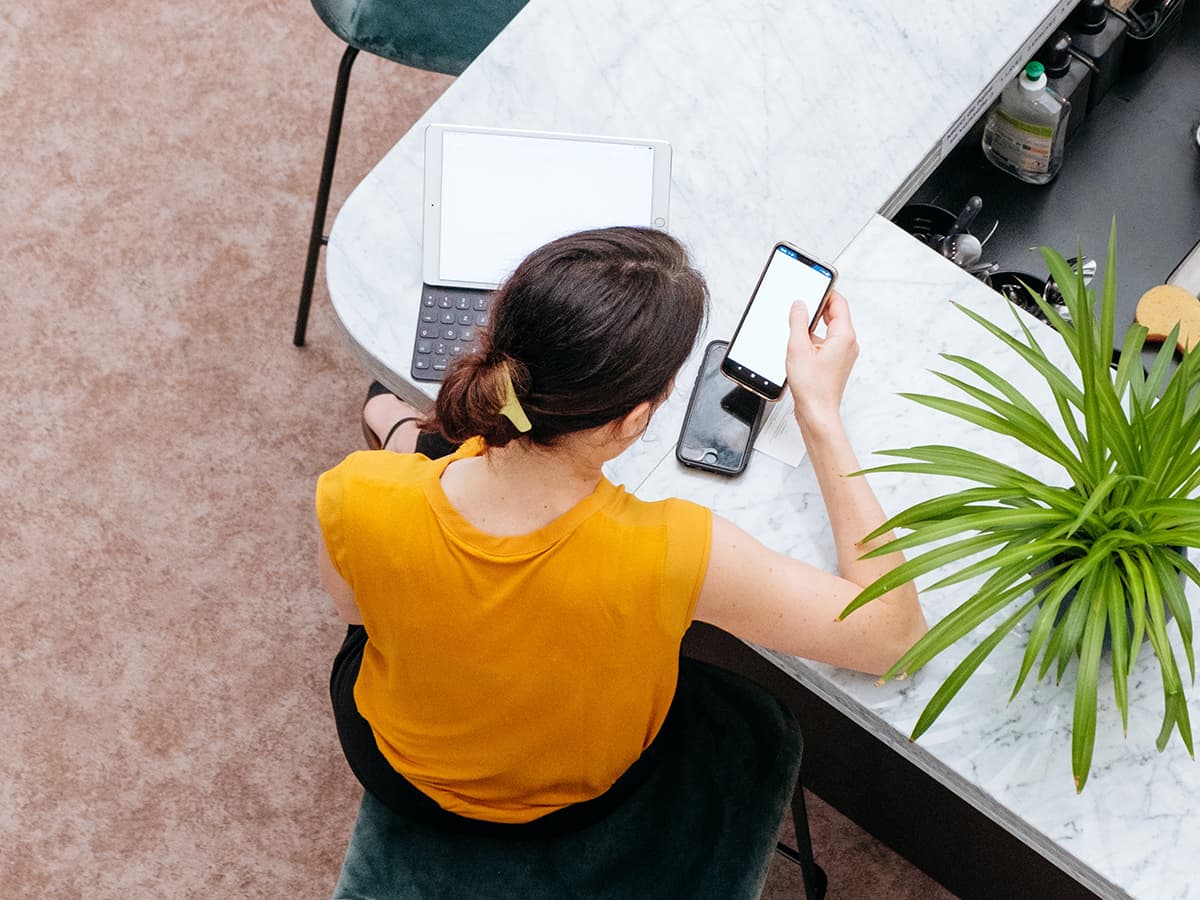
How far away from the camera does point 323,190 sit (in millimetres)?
2137

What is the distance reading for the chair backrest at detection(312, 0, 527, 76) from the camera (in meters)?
1.97

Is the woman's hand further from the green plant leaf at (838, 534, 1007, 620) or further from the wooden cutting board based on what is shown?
the wooden cutting board

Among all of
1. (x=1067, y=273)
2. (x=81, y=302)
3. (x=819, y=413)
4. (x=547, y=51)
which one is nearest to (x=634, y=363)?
(x=819, y=413)

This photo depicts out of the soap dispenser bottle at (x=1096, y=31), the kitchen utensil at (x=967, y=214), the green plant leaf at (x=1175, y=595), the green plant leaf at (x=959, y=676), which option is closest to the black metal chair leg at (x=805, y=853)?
the green plant leaf at (x=959, y=676)

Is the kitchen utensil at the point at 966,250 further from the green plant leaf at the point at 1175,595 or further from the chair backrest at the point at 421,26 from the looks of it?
the chair backrest at the point at 421,26

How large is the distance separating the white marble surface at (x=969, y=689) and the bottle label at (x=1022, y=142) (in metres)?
0.34

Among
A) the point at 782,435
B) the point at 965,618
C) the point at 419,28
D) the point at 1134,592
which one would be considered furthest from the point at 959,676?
the point at 419,28

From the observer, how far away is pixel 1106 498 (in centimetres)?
120

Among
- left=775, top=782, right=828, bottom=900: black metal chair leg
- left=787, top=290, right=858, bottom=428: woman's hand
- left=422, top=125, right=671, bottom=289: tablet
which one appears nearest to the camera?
left=787, top=290, right=858, bottom=428: woman's hand

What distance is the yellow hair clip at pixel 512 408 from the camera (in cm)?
113

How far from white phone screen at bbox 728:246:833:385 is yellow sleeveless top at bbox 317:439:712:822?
0.23 meters

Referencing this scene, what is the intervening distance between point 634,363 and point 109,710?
4.79 feet

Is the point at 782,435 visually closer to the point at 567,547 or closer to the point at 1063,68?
the point at 567,547

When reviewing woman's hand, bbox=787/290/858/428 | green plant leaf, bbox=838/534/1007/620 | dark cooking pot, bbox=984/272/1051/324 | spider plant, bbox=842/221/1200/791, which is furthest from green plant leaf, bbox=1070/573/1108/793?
dark cooking pot, bbox=984/272/1051/324
